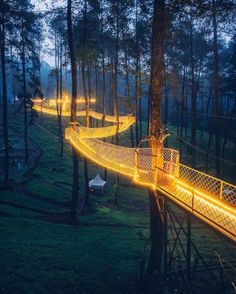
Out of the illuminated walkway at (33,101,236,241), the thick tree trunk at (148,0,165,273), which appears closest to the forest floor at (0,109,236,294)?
the illuminated walkway at (33,101,236,241)

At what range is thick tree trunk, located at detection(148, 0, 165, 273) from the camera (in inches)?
392

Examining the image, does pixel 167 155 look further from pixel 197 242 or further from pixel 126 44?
pixel 126 44

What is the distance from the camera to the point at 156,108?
10.2 meters

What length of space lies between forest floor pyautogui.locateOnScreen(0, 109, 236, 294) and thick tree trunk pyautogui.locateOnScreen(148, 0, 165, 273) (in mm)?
1126

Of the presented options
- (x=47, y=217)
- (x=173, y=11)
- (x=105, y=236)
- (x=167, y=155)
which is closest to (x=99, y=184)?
(x=47, y=217)

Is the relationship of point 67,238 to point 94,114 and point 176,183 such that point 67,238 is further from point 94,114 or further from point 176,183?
point 94,114

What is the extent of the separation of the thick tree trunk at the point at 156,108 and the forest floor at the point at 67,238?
113 centimetres

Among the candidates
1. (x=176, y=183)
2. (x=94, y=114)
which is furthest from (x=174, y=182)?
(x=94, y=114)

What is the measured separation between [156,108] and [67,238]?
22.1 ft

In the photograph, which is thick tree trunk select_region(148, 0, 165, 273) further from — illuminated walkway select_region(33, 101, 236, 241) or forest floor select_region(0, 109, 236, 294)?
forest floor select_region(0, 109, 236, 294)

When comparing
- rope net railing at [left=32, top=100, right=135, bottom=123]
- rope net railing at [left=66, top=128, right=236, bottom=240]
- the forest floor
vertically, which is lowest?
the forest floor

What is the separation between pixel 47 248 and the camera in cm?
1227

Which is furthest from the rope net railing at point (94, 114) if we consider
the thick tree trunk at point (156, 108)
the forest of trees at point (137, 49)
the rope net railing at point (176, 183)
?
the thick tree trunk at point (156, 108)

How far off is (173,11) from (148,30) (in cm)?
1367
